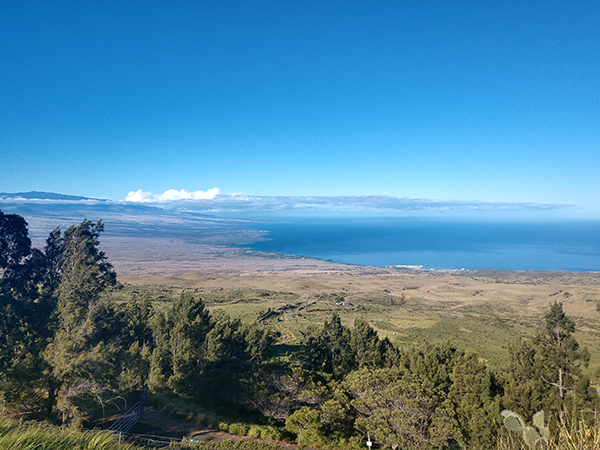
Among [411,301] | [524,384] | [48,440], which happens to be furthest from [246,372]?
[411,301]

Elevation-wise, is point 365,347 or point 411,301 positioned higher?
point 365,347

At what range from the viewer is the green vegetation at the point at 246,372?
1371 cm

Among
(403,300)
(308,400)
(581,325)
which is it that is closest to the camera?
(308,400)

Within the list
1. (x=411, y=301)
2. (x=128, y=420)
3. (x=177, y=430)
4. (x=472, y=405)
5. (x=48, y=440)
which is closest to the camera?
(x=48, y=440)

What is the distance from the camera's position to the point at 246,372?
18047 mm

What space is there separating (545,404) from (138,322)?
23.5 m

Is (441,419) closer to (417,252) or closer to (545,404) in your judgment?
(545,404)

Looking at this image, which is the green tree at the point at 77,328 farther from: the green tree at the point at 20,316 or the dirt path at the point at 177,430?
the dirt path at the point at 177,430

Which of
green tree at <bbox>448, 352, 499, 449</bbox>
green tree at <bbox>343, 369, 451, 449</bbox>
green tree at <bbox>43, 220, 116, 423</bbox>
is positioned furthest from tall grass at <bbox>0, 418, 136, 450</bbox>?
green tree at <bbox>448, 352, 499, 449</bbox>

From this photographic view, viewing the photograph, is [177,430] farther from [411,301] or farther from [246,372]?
[411,301]

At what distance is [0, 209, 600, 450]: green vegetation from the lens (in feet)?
45.0

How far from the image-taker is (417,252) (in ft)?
492

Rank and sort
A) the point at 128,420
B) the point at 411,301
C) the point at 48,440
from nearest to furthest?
1. the point at 48,440
2. the point at 128,420
3. the point at 411,301

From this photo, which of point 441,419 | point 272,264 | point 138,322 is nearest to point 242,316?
point 138,322
